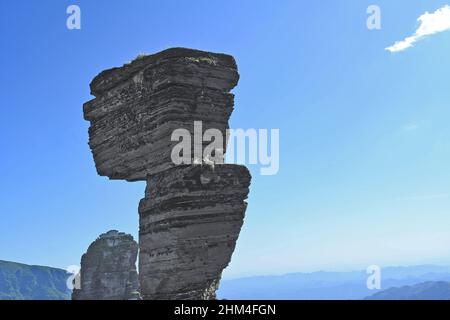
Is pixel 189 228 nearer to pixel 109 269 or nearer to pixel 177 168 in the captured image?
pixel 177 168

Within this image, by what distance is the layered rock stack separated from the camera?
1825cm

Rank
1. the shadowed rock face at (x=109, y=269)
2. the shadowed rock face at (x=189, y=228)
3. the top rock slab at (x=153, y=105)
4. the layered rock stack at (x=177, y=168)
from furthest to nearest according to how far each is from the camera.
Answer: the shadowed rock face at (x=109, y=269), the top rock slab at (x=153, y=105), the layered rock stack at (x=177, y=168), the shadowed rock face at (x=189, y=228)

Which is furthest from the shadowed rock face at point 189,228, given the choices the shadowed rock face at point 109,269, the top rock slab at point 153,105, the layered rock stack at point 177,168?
the shadowed rock face at point 109,269

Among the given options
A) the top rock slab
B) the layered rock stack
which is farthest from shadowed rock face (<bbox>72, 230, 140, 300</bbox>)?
the layered rock stack

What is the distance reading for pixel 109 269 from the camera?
84.1m

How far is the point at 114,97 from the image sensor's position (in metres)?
20.6

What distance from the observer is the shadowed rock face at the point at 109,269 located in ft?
273

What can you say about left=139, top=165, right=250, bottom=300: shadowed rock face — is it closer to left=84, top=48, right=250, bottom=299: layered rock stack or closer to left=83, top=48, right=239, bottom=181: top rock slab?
left=84, top=48, right=250, bottom=299: layered rock stack

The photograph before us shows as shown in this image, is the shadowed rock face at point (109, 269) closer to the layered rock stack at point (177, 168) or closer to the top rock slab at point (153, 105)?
the top rock slab at point (153, 105)

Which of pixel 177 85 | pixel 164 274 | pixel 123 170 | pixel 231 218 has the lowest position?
pixel 164 274

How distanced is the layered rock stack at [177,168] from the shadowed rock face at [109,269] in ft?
223
